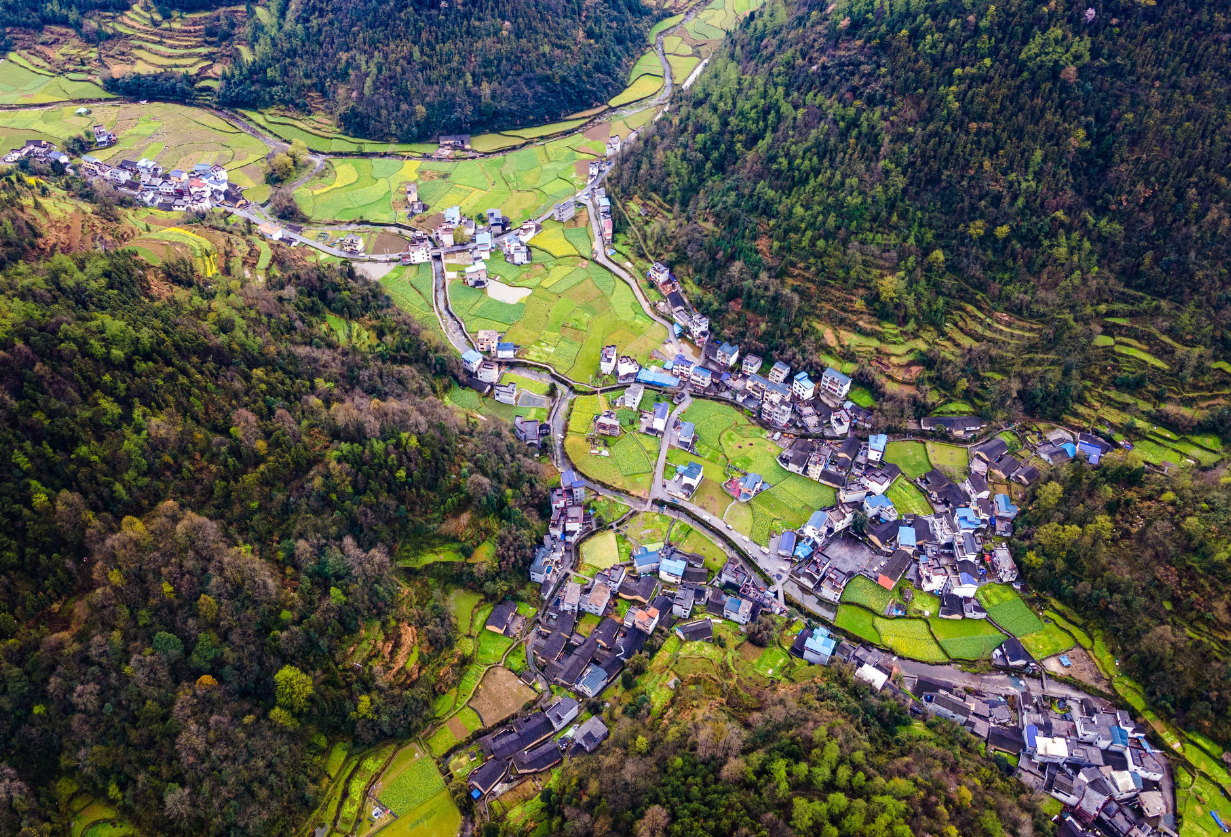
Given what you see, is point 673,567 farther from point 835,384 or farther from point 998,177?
point 998,177

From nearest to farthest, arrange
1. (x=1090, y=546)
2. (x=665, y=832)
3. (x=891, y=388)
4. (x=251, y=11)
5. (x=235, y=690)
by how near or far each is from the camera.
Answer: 1. (x=665, y=832)
2. (x=235, y=690)
3. (x=1090, y=546)
4. (x=891, y=388)
5. (x=251, y=11)

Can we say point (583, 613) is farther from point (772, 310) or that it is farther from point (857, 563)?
point (772, 310)

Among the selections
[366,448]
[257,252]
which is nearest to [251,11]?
[257,252]

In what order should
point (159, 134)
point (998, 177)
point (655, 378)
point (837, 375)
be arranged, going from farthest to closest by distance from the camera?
1. point (159, 134)
2. point (655, 378)
3. point (998, 177)
4. point (837, 375)

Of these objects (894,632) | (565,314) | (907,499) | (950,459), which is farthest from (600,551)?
(950,459)

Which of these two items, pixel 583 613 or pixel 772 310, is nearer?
pixel 583 613

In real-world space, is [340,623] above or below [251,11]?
below

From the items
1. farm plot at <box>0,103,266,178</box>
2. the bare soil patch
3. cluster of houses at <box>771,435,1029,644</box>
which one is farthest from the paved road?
farm plot at <box>0,103,266,178</box>
